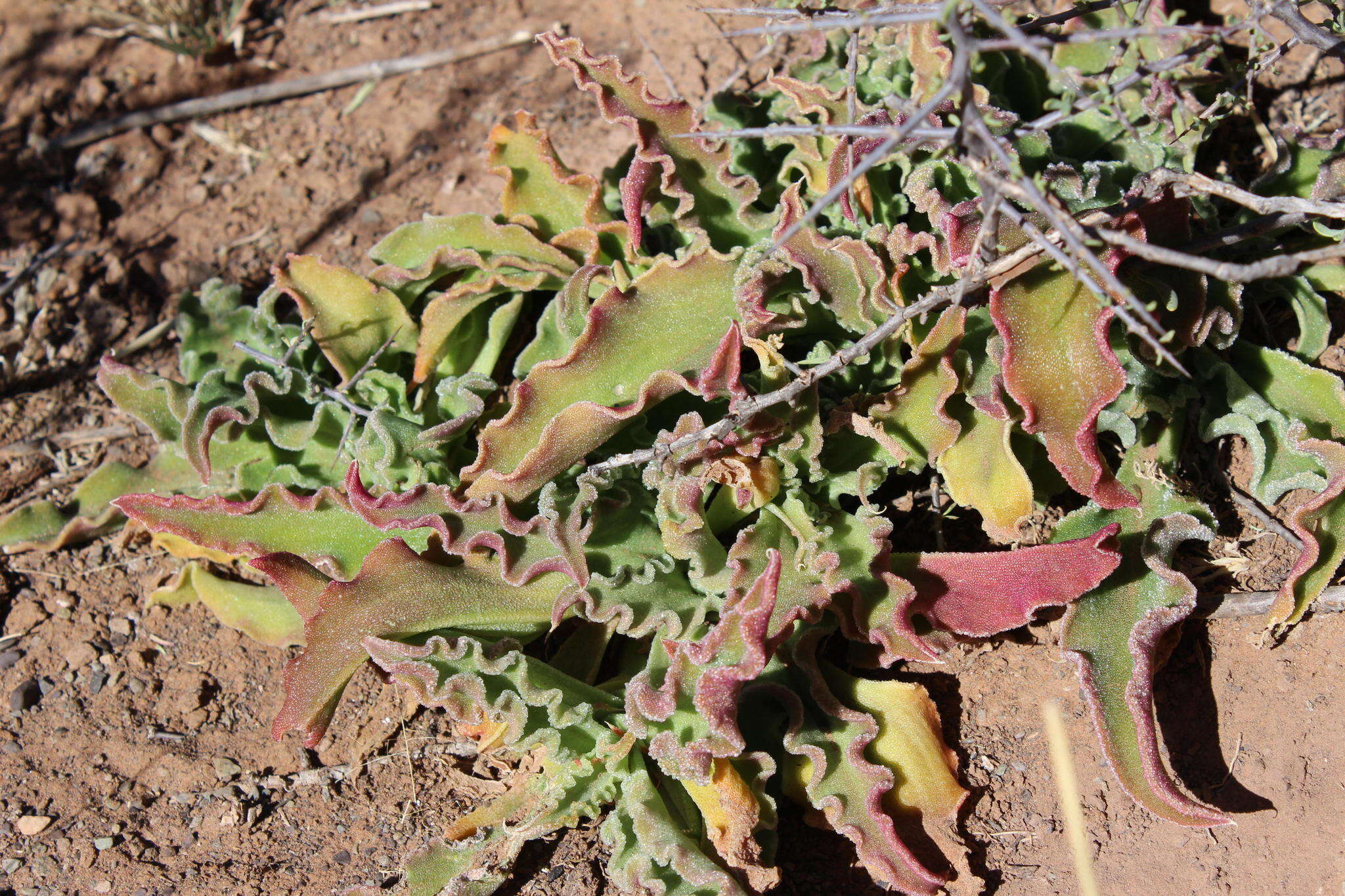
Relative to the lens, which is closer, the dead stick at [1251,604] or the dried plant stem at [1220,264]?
the dried plant stem at [1220,264]

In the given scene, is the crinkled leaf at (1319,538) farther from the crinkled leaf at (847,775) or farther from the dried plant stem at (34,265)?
the dried plant stem at (34,265)

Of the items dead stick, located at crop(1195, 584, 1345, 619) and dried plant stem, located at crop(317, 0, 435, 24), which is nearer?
dead stick, located at crop(1195, 584, 1345, 619)

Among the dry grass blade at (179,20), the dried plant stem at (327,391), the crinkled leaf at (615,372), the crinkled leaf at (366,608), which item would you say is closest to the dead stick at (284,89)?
the dry grass blade at (179,20)

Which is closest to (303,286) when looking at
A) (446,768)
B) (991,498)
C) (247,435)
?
(247,435)

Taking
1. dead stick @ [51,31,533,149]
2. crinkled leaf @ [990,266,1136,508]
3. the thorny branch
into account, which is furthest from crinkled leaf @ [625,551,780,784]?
dead stick @ [51,31,533,149]

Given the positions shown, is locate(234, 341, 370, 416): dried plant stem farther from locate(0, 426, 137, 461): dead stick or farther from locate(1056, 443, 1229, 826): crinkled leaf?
locate(1056, 443, 1229, 826): crinkled leaf
